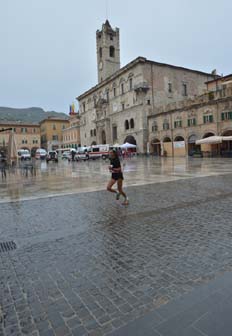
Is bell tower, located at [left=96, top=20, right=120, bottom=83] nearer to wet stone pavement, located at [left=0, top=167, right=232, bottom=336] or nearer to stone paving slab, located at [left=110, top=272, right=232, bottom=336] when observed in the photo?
wet stone pavement, located at [left=0, top=167, right=232, bottom=336]

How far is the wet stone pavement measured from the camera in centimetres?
237

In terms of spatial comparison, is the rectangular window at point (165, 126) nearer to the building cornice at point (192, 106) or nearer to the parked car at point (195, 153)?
the building cornice at point (192, 106)

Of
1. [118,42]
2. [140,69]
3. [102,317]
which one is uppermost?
[118,42]

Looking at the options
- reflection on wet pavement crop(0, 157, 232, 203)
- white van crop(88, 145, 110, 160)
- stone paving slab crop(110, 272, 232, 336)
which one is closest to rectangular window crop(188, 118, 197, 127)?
white van crop(88, 145, 110, 160)

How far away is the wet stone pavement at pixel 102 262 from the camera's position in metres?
2.37

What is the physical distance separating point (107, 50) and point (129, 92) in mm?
18469

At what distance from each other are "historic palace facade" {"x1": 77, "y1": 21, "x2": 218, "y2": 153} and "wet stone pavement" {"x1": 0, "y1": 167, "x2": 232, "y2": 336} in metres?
37.7

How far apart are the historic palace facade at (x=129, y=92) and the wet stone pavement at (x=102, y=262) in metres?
37.7

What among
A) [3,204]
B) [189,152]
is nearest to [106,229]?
[3,204]

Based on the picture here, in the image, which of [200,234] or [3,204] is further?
[3,204]

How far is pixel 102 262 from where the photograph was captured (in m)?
3.47

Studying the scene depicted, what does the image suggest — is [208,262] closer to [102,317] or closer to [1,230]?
[102,317]

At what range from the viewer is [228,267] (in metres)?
3.19

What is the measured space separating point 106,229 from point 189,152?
34006mm
